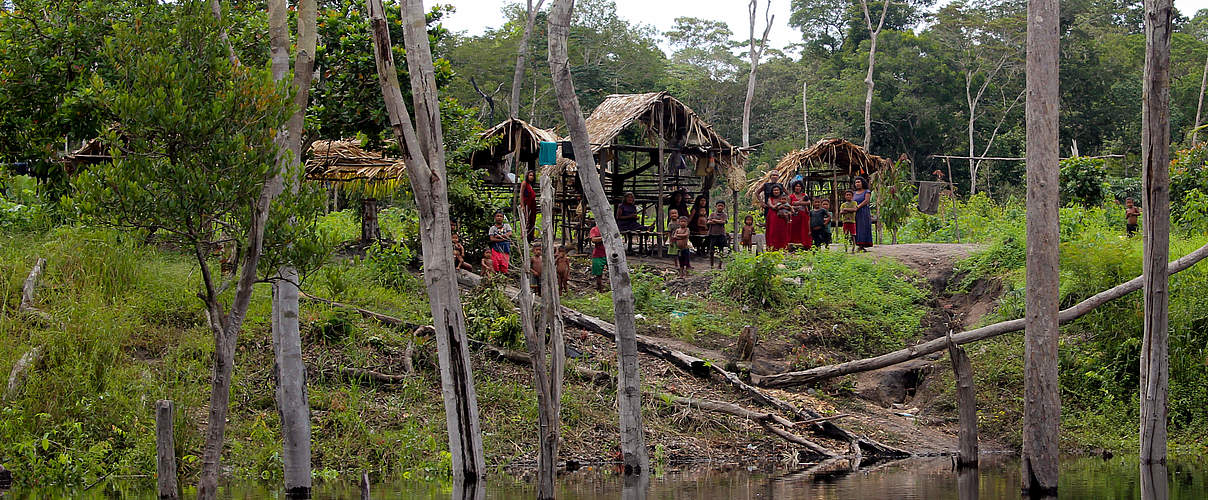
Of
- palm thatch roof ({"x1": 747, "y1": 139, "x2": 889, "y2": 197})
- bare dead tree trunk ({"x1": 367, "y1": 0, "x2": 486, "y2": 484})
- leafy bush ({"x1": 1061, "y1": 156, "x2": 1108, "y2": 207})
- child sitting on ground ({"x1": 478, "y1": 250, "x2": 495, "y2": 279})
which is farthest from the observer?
palm thatch roof ({"x1": 747, "y1": 139, "x2": 889, "y2": 197})

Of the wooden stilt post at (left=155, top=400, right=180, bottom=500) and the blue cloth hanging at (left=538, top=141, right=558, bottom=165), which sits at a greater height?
the blue cloth hanging at (left=538, top=141, right=558, bottom=165)

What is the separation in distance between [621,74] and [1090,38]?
14.3 metres

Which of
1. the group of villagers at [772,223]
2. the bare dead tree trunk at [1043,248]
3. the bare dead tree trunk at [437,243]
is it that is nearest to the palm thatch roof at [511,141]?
the group of villagers at [772,223]

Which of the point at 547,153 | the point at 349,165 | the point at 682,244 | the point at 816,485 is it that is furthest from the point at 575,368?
the point at 349,165

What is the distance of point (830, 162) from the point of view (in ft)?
70.8

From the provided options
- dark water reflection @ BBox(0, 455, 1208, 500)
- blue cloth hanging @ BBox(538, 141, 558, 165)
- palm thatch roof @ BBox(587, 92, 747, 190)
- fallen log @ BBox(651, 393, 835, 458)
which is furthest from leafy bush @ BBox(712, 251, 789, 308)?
dark water reflection @ BBox(0, 455, 1208, 500)

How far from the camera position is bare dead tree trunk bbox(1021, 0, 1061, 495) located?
8367mm

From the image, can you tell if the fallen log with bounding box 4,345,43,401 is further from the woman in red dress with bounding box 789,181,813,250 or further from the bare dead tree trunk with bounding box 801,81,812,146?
the bare dead tree trunk with bounding box 801,81,812,146

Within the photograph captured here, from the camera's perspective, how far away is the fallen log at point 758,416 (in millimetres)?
12016

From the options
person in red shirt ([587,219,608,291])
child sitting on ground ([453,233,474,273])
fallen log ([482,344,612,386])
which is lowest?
fallen log ([482,344,612,386])

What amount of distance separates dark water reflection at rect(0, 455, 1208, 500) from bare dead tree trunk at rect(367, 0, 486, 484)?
1.44 ft

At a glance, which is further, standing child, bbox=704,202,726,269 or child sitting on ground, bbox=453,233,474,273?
standing child, bbox=704,202,726,269

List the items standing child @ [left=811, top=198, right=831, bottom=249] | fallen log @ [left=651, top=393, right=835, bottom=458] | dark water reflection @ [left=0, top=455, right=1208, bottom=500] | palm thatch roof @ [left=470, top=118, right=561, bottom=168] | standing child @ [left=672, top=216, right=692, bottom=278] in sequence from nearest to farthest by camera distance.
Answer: dark water reflection @ [left=0, top=455, right=1208, bottom=500] < fallen log @ [left=651, top=393, right=835, bottom=458] < palm thatch roof @ [left=470, top=118, right=561, bottom=168] < standing child @ [left=672, top=216, right=692, bottom=278] < standing child @ [left=811, top=198, right=831, bottom=249]

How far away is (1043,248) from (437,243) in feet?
15.7
